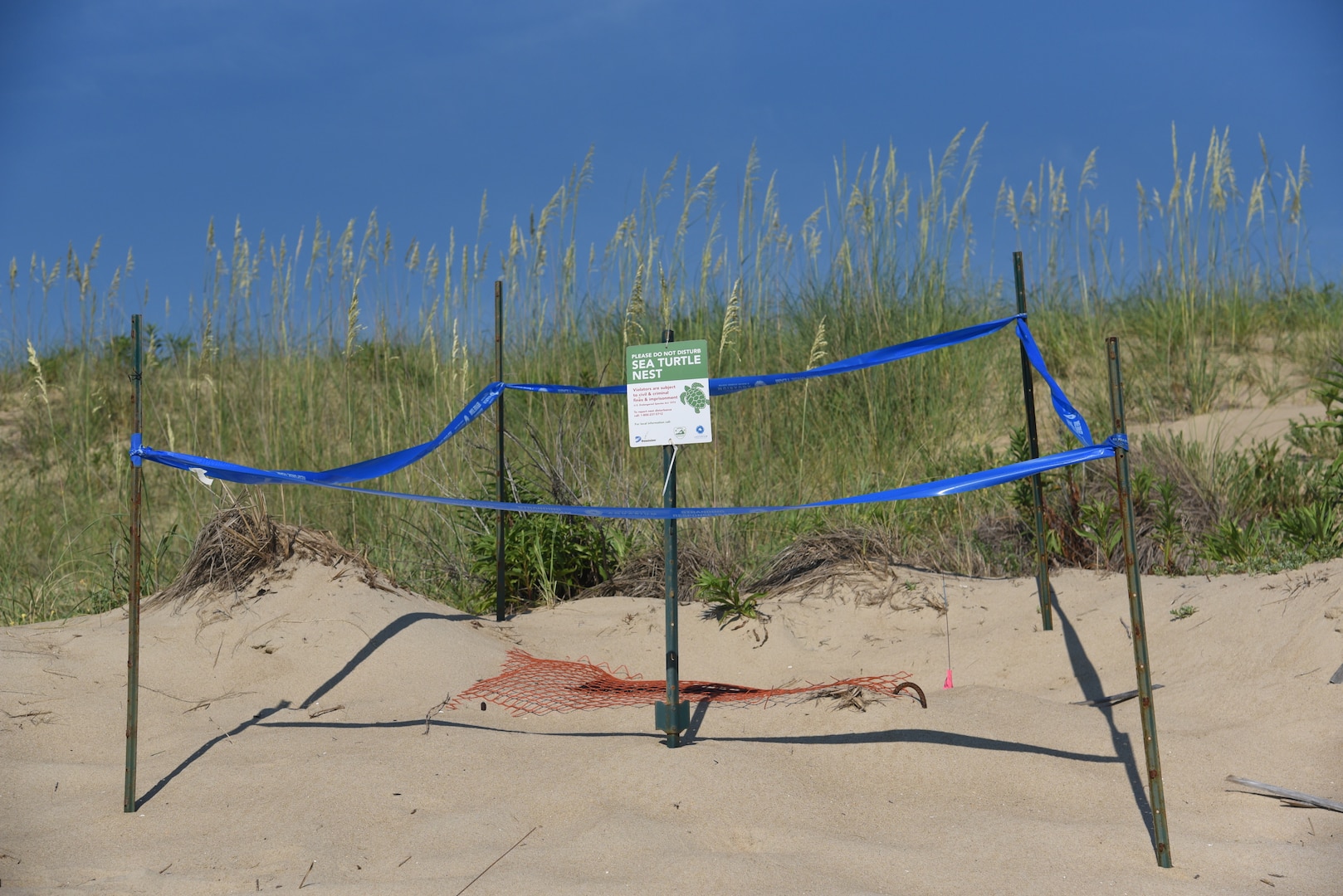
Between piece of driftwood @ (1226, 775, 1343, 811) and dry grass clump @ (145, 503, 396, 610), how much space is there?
3.85 metres

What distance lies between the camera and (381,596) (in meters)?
4.79

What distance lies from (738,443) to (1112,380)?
14.0 feet

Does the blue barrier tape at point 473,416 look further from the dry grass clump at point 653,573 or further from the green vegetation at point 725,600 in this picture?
the dry grass clump at point 653,573

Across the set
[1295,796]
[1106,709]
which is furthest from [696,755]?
[1295,796]

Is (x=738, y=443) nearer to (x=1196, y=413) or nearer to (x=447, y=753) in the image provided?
(x=1196, y=413)

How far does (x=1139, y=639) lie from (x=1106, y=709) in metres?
1.26

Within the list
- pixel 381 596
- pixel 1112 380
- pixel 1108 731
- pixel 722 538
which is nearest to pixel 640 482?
pixel 722 538

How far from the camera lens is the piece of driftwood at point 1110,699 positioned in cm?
366

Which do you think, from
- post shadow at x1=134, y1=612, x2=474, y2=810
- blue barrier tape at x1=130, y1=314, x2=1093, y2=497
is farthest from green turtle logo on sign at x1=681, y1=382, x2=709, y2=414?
post shadow at x1=134, y1=612, x2=474, y2=810

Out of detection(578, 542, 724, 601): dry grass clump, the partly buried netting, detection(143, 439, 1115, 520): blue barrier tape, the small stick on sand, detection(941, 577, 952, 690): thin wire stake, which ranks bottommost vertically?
the small stick on sand

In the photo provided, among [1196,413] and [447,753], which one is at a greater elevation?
[1196,413]

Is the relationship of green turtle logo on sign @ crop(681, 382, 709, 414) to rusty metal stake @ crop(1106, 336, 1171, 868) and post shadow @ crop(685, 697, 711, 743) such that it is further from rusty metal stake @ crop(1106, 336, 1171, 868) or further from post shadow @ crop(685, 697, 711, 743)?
rusty metal stake @ crop(1106, 336, 1171, 868)

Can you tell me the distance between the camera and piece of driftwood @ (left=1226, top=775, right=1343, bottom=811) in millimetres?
2691

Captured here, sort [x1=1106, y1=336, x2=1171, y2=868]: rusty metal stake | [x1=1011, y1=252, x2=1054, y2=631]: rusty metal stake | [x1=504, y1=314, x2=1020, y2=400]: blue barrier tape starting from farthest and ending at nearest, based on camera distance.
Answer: [x1=1011, y1=252, x2=1054, y2=631]: rusty metal stake, [x1=504, y1=314, x2=1020, y2=400]: blue barrier tape, [x1=1106, y1=336, x2=1171, y2=868]: rusty metal stake
